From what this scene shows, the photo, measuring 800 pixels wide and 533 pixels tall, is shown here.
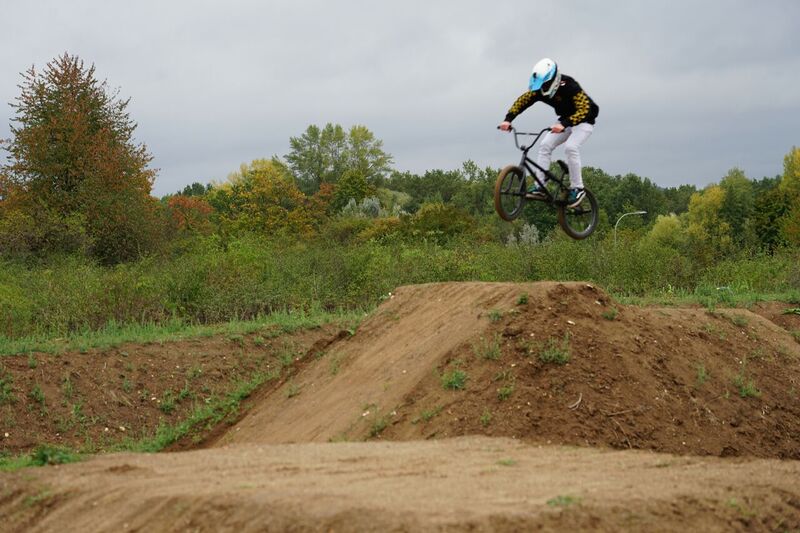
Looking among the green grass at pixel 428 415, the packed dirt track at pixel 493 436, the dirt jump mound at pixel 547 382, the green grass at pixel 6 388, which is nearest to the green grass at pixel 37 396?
the green grass at pixel 6 388

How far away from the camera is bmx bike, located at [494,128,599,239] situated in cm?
1448

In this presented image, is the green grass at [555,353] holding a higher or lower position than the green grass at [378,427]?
higher

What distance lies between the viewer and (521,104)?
47.8 feet

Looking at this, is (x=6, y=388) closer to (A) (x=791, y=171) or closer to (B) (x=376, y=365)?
(B) (x=376, y=365)

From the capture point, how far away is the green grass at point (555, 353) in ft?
39.5

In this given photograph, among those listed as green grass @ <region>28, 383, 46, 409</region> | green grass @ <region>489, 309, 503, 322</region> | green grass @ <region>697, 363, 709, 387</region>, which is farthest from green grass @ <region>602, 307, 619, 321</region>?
green grass @ <region>28, 383, 46, 409</region>

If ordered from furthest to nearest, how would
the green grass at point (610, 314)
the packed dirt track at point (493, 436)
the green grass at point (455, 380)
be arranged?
the green grass at point (610, 314) → the green grass at point (455, 380) → the packed dirt track at point (493, 436)

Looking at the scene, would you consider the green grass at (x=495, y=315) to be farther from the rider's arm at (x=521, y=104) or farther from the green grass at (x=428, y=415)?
the rider's arm at (x=521, y=104)

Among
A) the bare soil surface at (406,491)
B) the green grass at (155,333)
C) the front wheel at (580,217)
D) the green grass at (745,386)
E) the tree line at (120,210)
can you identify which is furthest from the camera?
the tree line at (120,210)

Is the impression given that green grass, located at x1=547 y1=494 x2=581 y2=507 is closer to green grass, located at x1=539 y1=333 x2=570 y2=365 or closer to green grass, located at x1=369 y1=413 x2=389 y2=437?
green grass, located at x1=369 y1=413 x2=389 y2=437

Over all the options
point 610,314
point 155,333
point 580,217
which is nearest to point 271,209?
point 155,333

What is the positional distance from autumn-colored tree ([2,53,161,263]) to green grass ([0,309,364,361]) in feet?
49.2

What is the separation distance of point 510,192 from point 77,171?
27.2 meters

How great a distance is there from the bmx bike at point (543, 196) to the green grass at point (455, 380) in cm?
326
